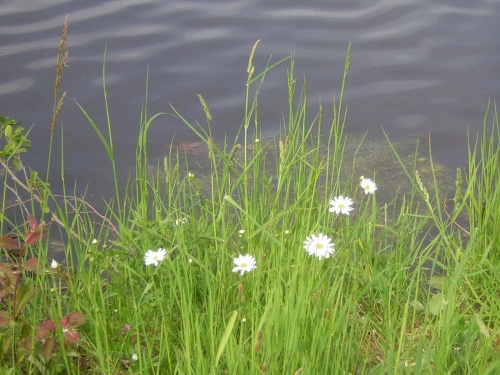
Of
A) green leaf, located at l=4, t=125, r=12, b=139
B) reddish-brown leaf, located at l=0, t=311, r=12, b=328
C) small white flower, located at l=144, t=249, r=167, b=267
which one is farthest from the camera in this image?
green leaf, located at l=4, t=125, r=12, b=139

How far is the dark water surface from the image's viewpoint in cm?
443

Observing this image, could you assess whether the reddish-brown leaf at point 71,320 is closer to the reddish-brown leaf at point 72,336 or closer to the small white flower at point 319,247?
the reddish-brown leaf at point 72,336

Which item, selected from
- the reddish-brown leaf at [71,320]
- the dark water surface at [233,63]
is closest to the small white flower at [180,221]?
the reddish-brown leaf at [71,320]

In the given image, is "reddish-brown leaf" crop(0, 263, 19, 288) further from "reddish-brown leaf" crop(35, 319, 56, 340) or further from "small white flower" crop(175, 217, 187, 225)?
"small white flower" crop(175, 217, 187, 225)

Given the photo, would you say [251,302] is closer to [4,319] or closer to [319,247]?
[319,247]

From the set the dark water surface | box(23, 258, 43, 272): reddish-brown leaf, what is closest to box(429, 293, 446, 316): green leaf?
box(23, 258, 43, 272): reddish-brown leaf

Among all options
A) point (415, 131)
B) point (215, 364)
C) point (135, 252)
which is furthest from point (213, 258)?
point (415, 131)

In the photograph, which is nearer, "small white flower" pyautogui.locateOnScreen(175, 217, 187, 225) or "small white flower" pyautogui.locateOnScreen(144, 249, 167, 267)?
"small white flower" pyautogui.locateOnScreen(144, 249, 167, 267)

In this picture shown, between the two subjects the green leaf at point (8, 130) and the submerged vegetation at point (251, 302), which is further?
the green leaf at point (8, 130)

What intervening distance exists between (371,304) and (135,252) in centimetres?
78

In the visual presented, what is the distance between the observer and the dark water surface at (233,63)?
4.43 m

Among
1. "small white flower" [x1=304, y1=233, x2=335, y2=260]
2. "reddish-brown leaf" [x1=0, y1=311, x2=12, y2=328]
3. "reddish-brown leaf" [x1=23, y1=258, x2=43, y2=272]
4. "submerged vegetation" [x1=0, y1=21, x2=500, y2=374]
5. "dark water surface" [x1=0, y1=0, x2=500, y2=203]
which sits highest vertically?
"small white flower" [x1=304, y1=233, x2=335, y2=260]

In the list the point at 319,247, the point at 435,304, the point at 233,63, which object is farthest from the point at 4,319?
the point at 233,63

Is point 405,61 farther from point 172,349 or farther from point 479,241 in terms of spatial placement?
point 172,349
